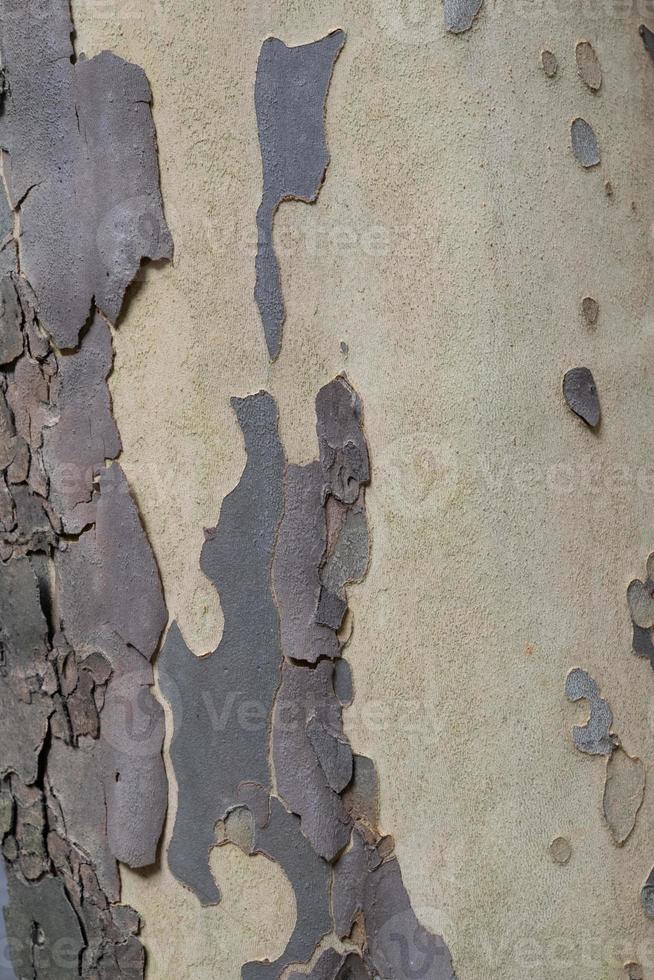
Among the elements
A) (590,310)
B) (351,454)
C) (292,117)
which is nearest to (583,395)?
(590,310)

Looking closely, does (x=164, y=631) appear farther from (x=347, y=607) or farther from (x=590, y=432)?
(x=590, y=432)

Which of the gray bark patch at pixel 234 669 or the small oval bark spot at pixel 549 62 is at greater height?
the small oval bark spot at pixel 549 62

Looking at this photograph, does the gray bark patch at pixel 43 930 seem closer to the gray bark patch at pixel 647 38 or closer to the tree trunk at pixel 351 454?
the tree trunk at pixel 351 454

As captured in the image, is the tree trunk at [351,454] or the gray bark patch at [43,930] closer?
the tree trunk at [351,454]

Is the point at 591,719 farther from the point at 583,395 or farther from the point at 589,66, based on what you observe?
the point at 589,66

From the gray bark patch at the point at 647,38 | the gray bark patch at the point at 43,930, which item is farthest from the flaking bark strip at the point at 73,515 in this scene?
the gray bark patch at the point at 647,38

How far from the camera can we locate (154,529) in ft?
2.38

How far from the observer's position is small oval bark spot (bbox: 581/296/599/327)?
0.71m

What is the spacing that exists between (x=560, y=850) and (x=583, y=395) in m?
0.32

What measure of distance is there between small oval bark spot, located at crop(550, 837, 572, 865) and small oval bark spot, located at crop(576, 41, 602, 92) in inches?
20.7

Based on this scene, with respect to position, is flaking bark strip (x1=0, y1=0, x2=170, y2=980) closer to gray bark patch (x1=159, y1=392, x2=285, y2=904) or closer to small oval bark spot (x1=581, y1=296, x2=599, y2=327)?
gray bark patch (x1=159, y1=392, x2=285, y2=904)

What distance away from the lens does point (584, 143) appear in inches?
28.0

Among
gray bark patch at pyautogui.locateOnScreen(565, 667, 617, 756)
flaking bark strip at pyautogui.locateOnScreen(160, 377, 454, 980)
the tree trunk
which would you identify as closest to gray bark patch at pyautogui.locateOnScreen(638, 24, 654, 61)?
the tree trunk

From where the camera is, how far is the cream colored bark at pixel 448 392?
0.68 m
